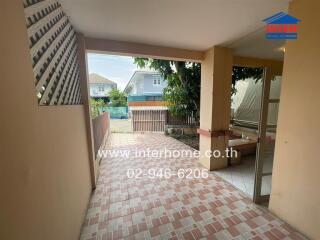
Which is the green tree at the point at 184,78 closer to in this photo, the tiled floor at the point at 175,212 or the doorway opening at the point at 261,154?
the doorway opening at the point at 261,154

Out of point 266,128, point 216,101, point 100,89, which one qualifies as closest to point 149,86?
point 100,89

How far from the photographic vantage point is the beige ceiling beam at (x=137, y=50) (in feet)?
8.61

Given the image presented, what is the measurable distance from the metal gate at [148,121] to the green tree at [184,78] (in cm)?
170

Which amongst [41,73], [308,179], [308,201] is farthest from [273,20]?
[41,73]

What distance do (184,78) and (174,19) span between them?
10.6 ft

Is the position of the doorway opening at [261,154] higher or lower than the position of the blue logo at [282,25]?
lower

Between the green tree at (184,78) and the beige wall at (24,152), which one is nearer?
the beige wall at (24,152)

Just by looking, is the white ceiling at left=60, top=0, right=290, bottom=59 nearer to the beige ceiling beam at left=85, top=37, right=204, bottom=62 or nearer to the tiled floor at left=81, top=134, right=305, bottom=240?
the beige ceiling beam at left=85, top=37, right=204, bottom=62

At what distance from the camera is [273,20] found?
2051mm

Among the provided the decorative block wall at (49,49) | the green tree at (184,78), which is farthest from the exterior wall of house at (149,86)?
the decorative block wall at (49,49)

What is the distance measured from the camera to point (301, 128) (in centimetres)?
167

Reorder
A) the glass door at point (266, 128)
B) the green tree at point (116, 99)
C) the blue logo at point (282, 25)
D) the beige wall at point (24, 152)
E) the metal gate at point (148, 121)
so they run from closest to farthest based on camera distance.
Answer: the beige wall at point (24, 152) → the blue logo at point (282, 25) → the glass door at point (266, 128) → the metal gate at point (148, 121) → the green tree at point (116, 99)

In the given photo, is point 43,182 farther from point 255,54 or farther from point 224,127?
point 255,54

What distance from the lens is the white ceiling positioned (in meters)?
1.73
